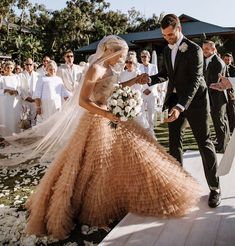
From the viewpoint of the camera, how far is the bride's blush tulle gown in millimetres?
3891

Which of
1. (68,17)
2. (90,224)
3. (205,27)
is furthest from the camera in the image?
(68,17)

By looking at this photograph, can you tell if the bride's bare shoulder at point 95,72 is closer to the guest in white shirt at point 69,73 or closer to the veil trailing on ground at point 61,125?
the veil trailing on ground at point 61,125

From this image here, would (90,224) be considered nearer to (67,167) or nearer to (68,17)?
(67,167)

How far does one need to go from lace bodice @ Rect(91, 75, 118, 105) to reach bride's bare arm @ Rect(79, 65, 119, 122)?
136 millimetres

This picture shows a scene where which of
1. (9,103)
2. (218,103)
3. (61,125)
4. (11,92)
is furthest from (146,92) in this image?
(61,125)

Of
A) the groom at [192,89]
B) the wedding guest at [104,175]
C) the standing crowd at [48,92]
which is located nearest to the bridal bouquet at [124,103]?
the wedding guest at [104,175]

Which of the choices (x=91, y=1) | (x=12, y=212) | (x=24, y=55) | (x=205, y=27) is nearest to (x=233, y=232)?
(x=12, y=212)

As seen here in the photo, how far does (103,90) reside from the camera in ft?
13.9

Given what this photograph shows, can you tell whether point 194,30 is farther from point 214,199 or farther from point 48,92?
point 214,199

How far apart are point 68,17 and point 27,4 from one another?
→ 624cm

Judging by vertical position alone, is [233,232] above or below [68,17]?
below

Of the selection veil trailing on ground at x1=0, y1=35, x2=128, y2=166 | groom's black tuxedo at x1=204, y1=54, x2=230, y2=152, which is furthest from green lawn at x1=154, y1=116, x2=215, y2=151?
veil trailing on ground at x1=0, y1=35, x2=128, y2=166

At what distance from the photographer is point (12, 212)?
476 centimetres

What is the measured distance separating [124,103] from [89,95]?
403 mm
